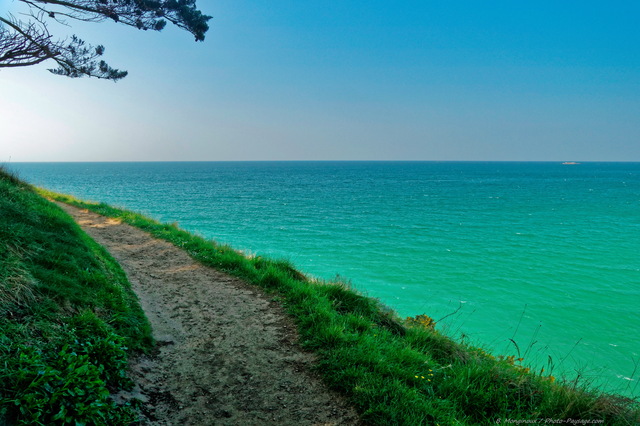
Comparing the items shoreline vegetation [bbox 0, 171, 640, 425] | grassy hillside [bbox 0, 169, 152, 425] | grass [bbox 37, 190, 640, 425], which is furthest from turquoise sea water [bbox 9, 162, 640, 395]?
grassy hillside [bbox 0, 169, 152, 425]

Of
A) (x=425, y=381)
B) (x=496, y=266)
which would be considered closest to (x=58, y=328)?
(x=425, y=381)

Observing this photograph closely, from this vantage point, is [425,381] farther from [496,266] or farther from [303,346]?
[496,266]

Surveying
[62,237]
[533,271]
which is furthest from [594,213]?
[62,237]

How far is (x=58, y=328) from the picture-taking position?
183 inches

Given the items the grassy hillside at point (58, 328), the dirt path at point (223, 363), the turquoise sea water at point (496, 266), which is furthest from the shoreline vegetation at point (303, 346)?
the turquoise sea water at point (496, 266)

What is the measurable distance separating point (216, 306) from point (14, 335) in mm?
3861

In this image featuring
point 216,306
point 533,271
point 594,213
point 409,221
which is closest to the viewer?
point 216,306

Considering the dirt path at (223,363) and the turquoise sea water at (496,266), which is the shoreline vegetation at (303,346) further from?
the turquoise sea water at (496,266)

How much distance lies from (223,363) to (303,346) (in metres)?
1.38

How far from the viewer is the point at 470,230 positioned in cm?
3259

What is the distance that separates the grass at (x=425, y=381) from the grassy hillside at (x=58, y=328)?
291 cm

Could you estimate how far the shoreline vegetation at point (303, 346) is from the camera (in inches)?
143

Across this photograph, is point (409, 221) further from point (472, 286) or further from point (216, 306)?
point (216, 306)

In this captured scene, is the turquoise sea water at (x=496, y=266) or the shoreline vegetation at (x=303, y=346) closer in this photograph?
the shoreline vegetation at (x=303, y=346)
